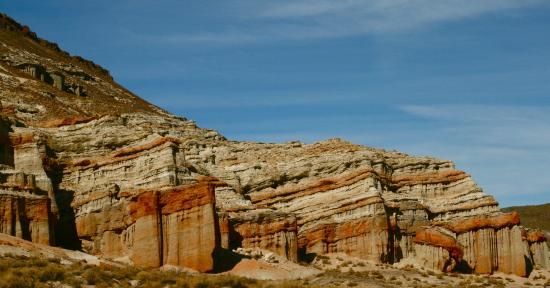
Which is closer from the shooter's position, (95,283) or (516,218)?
(95,283)

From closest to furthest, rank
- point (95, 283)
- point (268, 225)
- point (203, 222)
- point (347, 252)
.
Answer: point (95, 283) → point (203, 222) → point (268, 225) → point (347, 252)

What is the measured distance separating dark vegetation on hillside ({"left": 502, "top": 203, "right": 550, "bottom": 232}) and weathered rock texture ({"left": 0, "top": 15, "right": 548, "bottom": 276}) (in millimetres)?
63962

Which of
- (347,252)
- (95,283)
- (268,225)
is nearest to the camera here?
(95,283)

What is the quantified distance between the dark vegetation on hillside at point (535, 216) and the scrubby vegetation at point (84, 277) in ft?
327

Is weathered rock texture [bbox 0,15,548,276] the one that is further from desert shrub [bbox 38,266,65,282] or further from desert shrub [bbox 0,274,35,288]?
desert shrub [bbox 0,274,35,288]

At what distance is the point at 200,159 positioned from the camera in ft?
224

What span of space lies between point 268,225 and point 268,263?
4.32 m

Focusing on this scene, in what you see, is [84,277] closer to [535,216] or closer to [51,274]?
[51,274]

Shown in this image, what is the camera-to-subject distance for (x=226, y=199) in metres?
61.0

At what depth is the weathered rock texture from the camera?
172 feet

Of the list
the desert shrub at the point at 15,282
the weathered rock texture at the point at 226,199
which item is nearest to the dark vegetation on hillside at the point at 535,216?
the weathered rock texture at the point at 226,199

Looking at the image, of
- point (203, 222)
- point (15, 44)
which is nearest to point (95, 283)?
point (203, 222)

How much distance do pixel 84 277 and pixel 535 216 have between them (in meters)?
121

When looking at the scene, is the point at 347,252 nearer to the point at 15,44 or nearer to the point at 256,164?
the point at 256,164
